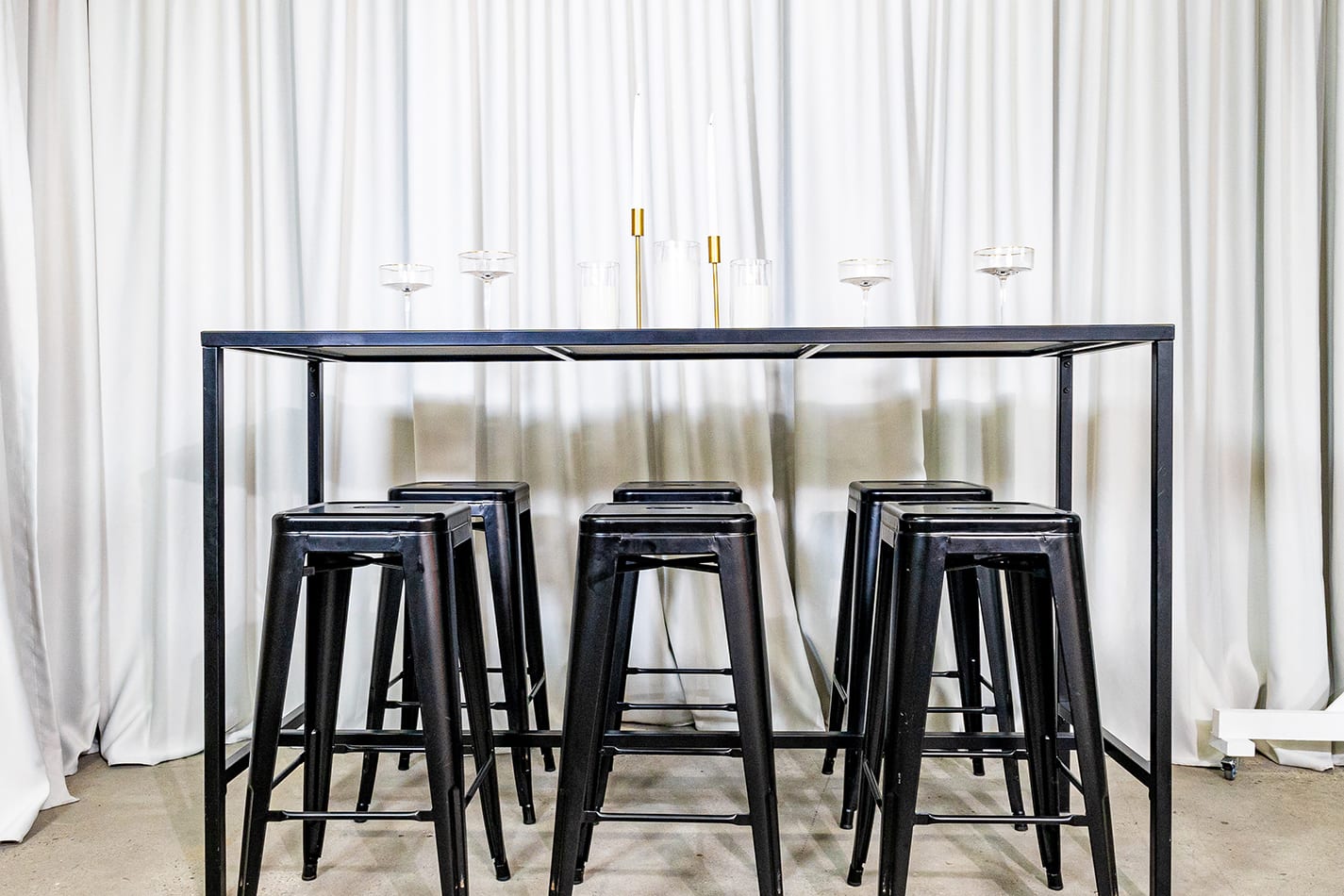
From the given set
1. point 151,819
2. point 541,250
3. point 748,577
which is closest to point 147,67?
point 541,250

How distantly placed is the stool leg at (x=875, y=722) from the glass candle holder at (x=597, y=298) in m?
0.71

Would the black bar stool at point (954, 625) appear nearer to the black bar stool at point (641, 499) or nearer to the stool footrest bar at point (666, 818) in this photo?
the black bar stool at point (641, 499)

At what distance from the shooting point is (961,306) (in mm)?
2430

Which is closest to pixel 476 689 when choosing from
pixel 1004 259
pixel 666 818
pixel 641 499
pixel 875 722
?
pixel 666 818

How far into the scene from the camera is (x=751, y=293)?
5.98 ft

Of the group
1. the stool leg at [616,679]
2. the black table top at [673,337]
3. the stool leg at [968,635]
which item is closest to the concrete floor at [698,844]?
the stool leg at [616,679]

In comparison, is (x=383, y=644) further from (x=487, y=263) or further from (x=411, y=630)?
(x=487, y=263)

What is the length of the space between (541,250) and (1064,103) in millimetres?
1441

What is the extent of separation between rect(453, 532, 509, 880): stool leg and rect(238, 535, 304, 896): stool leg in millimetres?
279

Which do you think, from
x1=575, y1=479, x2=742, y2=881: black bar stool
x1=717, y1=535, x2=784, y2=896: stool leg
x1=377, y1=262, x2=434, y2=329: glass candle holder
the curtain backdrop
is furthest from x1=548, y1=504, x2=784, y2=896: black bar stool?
the curtain backdrop

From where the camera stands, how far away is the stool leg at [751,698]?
1.48 metres

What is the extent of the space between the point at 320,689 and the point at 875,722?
3.38ft

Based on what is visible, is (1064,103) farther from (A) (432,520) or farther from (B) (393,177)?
(A) (432,520)

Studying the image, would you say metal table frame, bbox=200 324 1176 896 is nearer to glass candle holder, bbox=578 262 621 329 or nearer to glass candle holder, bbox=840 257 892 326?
glass candle holder, bbox=578 262 621 329
